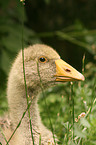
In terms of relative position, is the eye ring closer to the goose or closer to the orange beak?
the goose

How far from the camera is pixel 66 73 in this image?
2482 mm

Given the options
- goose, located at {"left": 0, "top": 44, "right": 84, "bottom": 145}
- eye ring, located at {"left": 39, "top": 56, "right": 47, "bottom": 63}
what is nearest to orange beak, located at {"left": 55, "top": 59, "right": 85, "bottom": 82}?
goose, located at {"left": 0, "top": 44, "right": 84, "bottom": 145}

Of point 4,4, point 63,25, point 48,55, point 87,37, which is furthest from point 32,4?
point 48,55

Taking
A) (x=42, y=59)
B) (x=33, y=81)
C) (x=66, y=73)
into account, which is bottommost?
(x=33, y=81)

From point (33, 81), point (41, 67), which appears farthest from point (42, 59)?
point (33, 81)

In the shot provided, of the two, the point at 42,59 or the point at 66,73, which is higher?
the point at 42,59

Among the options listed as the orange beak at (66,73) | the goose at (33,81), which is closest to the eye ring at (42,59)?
the goose at (33,81)

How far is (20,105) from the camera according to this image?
262cm

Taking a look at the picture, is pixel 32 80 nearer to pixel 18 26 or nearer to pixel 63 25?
pixel 18 26

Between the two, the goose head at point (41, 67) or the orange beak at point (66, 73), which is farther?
the goose head at point (41, 67)

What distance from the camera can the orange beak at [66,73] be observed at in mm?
2401

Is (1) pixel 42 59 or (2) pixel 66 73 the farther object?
(1) pixel 42 59

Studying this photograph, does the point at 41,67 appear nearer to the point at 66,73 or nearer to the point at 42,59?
the point at 42,59

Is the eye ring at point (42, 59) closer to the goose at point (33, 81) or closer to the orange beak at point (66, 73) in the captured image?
the goose at point (33, 81)
